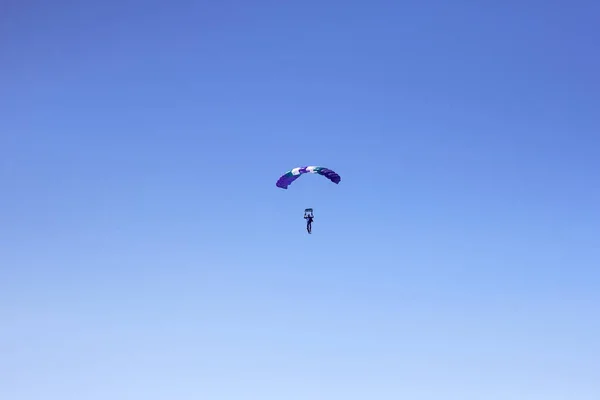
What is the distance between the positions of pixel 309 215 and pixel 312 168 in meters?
8.43

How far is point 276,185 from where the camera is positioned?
375ft

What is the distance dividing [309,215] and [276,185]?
24.7 feet

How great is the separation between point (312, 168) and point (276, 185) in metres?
5.15

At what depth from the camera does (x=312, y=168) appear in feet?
371

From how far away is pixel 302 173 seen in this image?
113 metres

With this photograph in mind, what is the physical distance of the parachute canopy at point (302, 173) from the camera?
369 ft

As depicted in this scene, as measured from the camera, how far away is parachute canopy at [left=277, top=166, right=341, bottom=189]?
112 m

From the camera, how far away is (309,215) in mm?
119000
